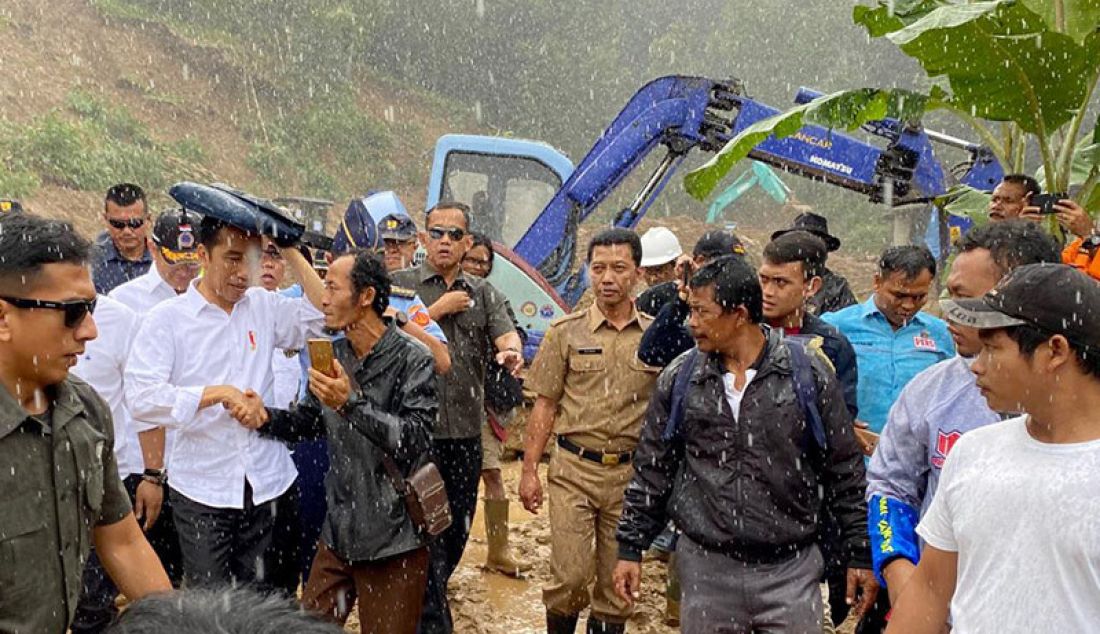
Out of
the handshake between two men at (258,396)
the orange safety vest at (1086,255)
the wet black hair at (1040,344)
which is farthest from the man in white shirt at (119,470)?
the orange safety vest at (1086,255)

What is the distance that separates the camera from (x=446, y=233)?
230 inches

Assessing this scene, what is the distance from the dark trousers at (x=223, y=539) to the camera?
412 cm

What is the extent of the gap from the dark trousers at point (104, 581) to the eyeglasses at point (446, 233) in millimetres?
2063

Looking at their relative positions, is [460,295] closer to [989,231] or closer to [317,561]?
[317,561]

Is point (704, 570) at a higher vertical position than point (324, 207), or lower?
lower

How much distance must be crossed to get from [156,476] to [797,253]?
2.81 meters

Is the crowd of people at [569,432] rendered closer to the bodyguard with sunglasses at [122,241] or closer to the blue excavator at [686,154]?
the bodyguard with sunglasses at [122,241]

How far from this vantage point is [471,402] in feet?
19.0

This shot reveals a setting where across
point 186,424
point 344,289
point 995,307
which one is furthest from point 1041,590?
point 186,424

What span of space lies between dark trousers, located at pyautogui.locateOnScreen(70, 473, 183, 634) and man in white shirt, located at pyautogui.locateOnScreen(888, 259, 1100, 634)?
315 cm

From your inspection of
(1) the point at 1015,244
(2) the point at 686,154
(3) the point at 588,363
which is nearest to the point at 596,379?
(3) the point at 588,363

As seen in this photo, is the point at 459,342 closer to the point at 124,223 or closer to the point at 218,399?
the point at 124,223

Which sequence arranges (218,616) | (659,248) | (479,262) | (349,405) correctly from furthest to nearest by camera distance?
(659,248), (479,262), (349,405), (218,616)

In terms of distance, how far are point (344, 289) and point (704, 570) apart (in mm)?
1703
